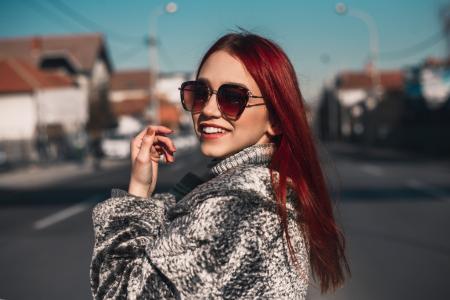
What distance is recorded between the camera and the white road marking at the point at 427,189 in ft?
44.7

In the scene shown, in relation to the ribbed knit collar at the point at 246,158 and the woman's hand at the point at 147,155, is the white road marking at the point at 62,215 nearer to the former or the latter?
the woman's hand at the point at 147,155

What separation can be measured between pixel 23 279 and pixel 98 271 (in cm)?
571

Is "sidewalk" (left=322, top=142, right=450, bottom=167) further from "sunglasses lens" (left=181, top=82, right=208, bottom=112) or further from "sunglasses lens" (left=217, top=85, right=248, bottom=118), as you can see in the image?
"sunglasses lens" (left=217, top=85, right=248, bottom=118)

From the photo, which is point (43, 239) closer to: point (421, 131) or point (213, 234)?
point (213, 234)

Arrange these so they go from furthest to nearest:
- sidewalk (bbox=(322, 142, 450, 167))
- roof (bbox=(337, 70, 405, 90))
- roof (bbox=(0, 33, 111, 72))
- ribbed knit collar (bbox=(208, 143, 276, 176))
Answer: roof (bbox=(337, 70, 405, 90)), roof (bbox=(0, 33, 111, 72)), sidewalk (bbox=(322, 142, 450, 167)), ribbed knit collar (bbox=(208, 143, 276, 176))

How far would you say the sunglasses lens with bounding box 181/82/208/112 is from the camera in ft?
5.03

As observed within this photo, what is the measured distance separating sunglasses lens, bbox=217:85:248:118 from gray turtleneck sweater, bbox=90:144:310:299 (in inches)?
5.1

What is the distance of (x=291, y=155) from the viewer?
149 cm

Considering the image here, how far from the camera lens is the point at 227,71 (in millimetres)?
1492

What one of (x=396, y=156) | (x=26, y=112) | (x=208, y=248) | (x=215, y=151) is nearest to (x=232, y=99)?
(x=215, y=151)

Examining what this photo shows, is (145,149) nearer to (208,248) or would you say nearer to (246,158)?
(246,158)

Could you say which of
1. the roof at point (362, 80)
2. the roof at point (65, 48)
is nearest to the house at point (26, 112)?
the roof at point (65, 48)

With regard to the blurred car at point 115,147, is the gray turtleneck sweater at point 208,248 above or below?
above

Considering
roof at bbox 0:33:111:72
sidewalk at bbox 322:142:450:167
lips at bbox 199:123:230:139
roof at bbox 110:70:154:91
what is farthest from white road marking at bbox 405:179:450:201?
roof at bbox 0:33:111:72
